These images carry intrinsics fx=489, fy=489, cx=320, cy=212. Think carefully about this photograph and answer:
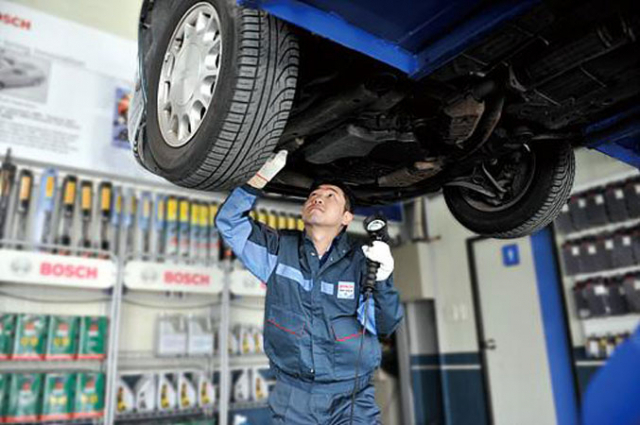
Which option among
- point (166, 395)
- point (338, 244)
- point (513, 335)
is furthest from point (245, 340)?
point (338, 244)

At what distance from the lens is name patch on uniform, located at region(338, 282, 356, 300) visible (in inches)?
65.8

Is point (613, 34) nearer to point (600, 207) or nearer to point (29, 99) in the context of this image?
point (600, 207)

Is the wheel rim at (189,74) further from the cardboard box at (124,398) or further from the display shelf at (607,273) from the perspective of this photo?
the display shelf at (607,273)

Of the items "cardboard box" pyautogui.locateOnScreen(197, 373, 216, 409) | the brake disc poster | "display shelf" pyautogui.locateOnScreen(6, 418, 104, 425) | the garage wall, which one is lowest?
"display shelf" pyautogui.locateOnScreen(6, 418, 104, 425)

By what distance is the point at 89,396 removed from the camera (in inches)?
127

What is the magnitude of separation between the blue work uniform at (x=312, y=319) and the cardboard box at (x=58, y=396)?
2.18 meters

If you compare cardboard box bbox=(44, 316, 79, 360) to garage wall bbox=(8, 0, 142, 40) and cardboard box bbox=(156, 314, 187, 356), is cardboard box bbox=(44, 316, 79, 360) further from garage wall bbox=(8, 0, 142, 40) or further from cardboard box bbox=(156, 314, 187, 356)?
garage wall bbox=(8, 0, 142, 40)

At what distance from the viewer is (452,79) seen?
1.24 metres

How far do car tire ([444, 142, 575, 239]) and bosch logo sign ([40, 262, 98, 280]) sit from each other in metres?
Answer: 2.59

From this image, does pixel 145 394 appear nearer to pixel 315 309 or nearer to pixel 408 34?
pixel 315 309

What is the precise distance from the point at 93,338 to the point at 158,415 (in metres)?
0.73

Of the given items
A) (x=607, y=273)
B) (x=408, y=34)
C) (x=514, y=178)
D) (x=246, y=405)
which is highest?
(x=408, y=34)

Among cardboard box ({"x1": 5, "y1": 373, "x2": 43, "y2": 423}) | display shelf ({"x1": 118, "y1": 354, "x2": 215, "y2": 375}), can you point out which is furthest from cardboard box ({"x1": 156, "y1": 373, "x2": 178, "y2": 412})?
cardboard box ({"x1": 5, "y1": 373, "x2": 43, "y2": 423})

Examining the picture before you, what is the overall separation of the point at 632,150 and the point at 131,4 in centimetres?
421
